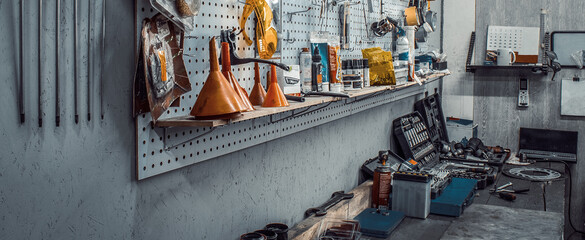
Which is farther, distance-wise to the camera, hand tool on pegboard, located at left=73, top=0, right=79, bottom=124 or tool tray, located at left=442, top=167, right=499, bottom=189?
tool tray, located at left=442, top=167, right=499, bottom=189

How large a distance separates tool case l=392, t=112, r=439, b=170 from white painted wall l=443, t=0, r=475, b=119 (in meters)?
1.12

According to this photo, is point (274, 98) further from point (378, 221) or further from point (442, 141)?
point (442, 141)

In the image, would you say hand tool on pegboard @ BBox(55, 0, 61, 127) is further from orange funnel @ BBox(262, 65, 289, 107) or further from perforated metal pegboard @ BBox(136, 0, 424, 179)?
orange funnel @ BBox(262, 65, 289, 107)

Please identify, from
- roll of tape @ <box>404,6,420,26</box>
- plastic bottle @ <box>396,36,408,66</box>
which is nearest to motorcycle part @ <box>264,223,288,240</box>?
plastic bottle @ <box>396,36,408,66</box>

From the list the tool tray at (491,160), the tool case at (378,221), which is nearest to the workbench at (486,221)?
the tool case at (378,221)

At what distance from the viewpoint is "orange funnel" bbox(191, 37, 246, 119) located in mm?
1195

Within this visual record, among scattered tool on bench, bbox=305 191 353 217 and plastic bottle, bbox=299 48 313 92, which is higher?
plastic bottle, bbox=299 48 313 92

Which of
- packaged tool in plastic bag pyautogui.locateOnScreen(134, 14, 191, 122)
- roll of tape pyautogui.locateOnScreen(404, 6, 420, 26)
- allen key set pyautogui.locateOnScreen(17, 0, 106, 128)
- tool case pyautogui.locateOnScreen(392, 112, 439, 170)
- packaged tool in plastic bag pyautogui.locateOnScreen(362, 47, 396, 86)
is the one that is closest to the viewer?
allen key set pyautogui.locateOnScreen(17, 0, 106, 128)

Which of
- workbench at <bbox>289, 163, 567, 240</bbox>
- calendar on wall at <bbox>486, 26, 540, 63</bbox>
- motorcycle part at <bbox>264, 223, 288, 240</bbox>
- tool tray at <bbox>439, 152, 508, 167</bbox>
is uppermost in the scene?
calendar on wall at <bbox>486, 26, 540, 63</bbox>

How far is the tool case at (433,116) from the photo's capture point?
12.8 feet

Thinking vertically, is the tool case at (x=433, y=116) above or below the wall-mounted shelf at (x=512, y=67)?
below

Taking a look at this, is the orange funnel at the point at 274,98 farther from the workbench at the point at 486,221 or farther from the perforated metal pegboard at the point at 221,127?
the workbench at the point at 486,221

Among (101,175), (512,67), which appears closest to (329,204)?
(101,175)

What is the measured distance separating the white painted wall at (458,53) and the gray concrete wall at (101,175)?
10.7ft
